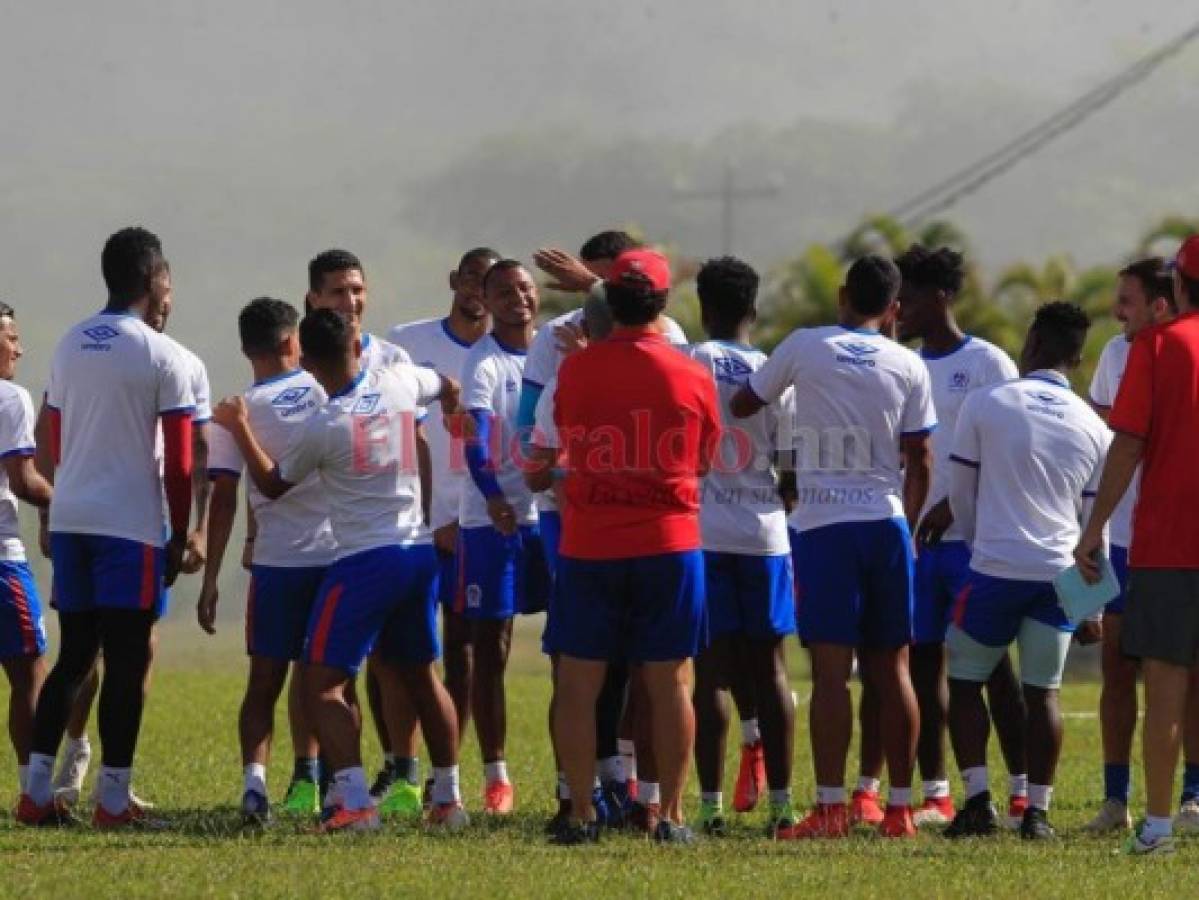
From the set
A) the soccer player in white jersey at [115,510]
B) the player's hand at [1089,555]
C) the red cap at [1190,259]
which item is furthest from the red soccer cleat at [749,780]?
the red cap at [1190,259]

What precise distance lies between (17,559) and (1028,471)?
17.2 ft

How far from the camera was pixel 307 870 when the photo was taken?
8984 mm

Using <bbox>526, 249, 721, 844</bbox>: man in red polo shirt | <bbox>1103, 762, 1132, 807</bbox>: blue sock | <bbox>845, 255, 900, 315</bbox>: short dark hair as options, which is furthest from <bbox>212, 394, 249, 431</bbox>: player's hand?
<bbox>1103, 762, 1132, 807</bbox>: blue sock

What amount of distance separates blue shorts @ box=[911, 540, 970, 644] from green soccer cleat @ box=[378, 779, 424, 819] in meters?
2.70

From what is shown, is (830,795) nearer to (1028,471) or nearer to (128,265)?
(1028,471)

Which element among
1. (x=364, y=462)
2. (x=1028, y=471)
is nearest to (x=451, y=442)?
(x=364, y=462)

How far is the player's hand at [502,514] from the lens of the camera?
11.6 metres

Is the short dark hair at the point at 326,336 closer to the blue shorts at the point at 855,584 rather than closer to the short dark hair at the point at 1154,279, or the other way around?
the blue shorts at the point at 855,584

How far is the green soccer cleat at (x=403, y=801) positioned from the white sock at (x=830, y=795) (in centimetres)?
218

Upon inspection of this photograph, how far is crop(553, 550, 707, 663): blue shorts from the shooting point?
10.0m

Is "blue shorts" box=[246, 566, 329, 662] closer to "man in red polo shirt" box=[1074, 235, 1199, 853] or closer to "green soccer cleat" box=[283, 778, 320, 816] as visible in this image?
"green soccer cleat" box=[283, 778, 320, 816]

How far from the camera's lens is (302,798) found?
11852mm

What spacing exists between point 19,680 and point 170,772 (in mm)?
2350

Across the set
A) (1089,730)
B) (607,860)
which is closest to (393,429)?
(607,860)
